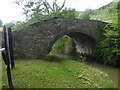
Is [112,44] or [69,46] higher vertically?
[112,44]

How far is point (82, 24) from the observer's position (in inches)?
848

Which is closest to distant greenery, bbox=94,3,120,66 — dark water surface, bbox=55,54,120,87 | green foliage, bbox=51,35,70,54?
dark water surface, bbox=55,54,120,87

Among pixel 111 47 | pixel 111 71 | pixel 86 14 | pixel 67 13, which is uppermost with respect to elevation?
pixel 67 13

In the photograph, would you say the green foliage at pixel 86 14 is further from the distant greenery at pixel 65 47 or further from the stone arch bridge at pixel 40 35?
the stone arch bridge at pixel 40 35

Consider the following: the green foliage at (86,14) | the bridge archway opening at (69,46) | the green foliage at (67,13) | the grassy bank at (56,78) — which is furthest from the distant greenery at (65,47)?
the grassy bank at (56,78)

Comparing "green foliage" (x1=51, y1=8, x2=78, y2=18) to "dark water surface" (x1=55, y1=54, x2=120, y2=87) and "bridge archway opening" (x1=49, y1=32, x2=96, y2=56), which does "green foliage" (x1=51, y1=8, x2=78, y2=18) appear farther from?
"dark water surface" (x1=55, y1=54, x2=120, y2=87)

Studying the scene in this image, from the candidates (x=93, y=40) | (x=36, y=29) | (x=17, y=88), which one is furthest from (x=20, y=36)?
(x=17, y=88)

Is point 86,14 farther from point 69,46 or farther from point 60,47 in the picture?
point 60,47

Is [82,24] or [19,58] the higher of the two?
[82,24]

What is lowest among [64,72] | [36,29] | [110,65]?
[110,65]

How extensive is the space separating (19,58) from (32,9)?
30.7ft

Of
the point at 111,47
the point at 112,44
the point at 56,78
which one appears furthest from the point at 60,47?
the point at 56,78

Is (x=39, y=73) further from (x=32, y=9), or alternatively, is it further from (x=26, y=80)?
(x=32, y=9)

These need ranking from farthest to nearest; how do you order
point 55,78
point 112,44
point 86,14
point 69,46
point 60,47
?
point 86,14 → point 69,46 → point 60,47 → point 112,44 → point 55,78
